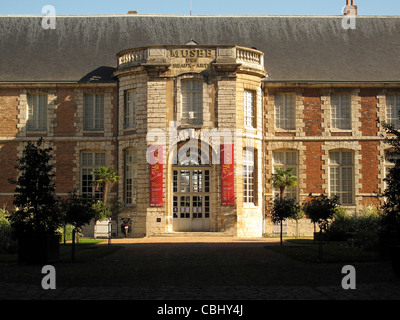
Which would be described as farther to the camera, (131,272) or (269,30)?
(269,30)

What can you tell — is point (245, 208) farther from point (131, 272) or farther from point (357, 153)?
point (131, 272)

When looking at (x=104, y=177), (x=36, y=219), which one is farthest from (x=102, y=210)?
(x=36, y=219)

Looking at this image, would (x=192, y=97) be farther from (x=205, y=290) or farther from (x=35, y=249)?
(x=205, y=290)

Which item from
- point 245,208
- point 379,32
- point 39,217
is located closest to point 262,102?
point 245,208

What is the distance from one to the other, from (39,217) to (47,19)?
678 inches

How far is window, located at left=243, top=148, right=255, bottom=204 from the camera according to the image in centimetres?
2311

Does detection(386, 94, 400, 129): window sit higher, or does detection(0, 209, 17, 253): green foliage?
detection(386, 94, 400, 129): window

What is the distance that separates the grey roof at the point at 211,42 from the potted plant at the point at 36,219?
12.8 m

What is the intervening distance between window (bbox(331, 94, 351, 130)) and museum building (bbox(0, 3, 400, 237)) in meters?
0.04

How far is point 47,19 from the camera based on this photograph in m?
27.3

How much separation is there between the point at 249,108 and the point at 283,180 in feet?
10.6

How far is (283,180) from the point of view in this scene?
2397cm

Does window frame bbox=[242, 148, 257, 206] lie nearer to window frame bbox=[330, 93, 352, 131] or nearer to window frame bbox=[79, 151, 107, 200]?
window frame bbox=[330, 93, 352, 131]

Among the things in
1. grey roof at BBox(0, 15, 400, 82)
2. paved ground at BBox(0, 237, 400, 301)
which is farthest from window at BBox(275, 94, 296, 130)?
paved ground at BBox(0, 237, 400, 301)
